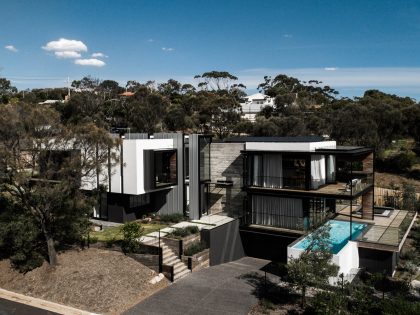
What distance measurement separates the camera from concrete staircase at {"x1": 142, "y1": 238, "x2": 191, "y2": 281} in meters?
18.5

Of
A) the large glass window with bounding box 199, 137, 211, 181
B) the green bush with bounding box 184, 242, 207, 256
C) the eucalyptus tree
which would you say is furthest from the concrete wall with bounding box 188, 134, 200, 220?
the eucalyptus tree

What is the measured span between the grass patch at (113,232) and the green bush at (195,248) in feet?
10.9

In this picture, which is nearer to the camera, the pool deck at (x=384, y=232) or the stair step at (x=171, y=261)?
the stair step at (x=171, y=261)

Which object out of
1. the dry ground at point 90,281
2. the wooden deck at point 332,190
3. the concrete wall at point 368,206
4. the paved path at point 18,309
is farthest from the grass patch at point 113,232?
the concrete wall at point 368,206

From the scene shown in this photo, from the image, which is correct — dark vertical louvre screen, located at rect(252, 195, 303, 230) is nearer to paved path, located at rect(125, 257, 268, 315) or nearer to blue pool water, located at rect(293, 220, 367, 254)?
blue pool water, located at rect(293, 220, 367, 254)

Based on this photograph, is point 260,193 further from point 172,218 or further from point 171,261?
point 171,261

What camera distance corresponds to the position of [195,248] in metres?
20.1

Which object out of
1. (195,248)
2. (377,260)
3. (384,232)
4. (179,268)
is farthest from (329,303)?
(384,232)

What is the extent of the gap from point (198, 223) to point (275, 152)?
6467 mm

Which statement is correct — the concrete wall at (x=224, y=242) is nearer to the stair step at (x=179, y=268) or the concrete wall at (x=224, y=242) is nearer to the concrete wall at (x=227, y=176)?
the stair step at (x=179, y=268)

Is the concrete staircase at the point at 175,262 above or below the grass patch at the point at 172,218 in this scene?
below

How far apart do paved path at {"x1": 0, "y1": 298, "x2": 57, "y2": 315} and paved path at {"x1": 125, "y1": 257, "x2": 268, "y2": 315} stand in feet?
12.2

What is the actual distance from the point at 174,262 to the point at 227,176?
8.65 meters

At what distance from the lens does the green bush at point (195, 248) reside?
19.7 metres
